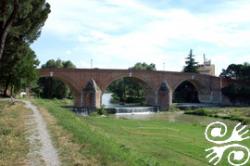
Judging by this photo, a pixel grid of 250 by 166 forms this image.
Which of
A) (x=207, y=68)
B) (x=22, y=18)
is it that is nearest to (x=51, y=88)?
(x=207, y=68)

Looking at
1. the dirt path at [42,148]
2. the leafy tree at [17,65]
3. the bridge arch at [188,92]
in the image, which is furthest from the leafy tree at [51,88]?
the dirt path at [42,148]

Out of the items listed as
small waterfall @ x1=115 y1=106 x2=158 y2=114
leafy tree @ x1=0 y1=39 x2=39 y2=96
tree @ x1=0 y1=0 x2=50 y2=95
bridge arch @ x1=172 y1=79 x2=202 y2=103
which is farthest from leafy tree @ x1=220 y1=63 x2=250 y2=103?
tree @ x1=0 y1=0 x2=50 y2=95

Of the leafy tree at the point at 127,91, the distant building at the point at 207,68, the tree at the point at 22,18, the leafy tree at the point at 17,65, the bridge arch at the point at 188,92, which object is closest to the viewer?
the tree at the point at 22,18

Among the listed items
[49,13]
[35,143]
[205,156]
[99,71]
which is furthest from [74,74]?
[35,143]

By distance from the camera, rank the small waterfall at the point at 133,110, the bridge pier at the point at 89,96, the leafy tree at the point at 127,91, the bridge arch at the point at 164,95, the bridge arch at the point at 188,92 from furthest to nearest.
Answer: the leafy tree at the point at 127,91 → the bridge arch at the point at 188,92 → the bridge arch at the point at 164,95 → the bridge pier at the point at 89,96 → the small waterfall at the point at 133,110

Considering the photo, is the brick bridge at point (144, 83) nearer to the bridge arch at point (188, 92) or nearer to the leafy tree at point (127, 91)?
the bridge arch at point (188, 92)

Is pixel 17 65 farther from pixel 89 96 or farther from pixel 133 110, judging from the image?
pixel 89 96

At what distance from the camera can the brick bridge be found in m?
70.0

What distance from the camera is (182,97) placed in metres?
93.6

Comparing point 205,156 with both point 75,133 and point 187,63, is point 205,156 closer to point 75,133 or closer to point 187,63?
point 75,133

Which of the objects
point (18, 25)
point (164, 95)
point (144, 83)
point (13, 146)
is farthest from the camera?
point (144, 83)

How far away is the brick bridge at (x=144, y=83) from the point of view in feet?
230

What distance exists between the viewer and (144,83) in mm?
79188

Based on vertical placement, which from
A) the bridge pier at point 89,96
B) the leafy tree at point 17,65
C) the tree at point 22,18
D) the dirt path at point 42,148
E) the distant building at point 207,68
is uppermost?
the distant building at point 207,68
